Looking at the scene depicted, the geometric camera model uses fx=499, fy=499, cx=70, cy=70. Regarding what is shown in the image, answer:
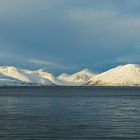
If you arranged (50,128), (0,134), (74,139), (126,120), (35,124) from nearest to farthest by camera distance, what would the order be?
(74,139) < (0,134) < (50,128) < (35,124) < (126,120)

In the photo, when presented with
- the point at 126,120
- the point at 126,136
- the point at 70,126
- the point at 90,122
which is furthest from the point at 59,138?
the point at 126,120

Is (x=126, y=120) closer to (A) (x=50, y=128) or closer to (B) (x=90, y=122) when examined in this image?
(B) (x=90, y=122)

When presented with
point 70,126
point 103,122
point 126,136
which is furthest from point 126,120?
point 126,136

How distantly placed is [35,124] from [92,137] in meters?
19.4

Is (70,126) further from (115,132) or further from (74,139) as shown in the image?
(74,139)

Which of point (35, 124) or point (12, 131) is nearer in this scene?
point (12, 131)

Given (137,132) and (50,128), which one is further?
(50,128)

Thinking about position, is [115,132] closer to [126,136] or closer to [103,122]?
[126,136]

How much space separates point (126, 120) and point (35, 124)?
1761 cm

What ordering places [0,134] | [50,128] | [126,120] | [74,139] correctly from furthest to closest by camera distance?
[126,120]
[50,128]
[0,134]
[74,139]

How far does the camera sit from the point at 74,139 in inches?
2498

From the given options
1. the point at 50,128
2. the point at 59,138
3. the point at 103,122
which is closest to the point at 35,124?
the point at 50,128

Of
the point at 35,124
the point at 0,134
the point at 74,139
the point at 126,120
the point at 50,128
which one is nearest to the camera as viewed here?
the point at 74,139

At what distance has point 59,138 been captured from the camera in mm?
65188
